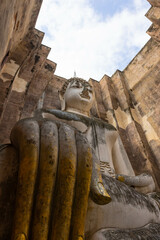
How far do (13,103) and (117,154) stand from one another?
237 cm

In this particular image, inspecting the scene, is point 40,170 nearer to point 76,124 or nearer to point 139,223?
point 139,223

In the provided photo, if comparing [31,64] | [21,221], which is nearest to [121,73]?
[31,64]

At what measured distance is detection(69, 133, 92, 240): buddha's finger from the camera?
79 cm

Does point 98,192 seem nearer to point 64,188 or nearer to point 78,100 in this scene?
point 64,188

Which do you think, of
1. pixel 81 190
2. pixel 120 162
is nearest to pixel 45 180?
pixel 81 190

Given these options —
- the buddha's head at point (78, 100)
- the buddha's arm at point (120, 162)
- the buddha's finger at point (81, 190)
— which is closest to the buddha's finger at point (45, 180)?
the buddha's finger at point (81, 190)

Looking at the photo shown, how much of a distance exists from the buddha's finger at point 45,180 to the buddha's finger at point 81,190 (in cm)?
13

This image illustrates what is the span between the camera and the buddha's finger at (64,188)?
2.46 feet

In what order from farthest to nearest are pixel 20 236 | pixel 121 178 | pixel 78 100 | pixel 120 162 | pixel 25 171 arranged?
pixel 78 100 < pixel 120 162 < pixel 121 178 < pixel 25 171 < pixel 20 236

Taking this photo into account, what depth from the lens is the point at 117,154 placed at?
230 centimetres

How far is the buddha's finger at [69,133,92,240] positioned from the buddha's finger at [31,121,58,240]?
131 millimetres

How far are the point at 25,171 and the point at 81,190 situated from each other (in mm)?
290

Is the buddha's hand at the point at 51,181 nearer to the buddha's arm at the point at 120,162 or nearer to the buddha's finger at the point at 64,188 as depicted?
the buddha's finger at the point at 64,188

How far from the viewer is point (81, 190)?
0.86m
